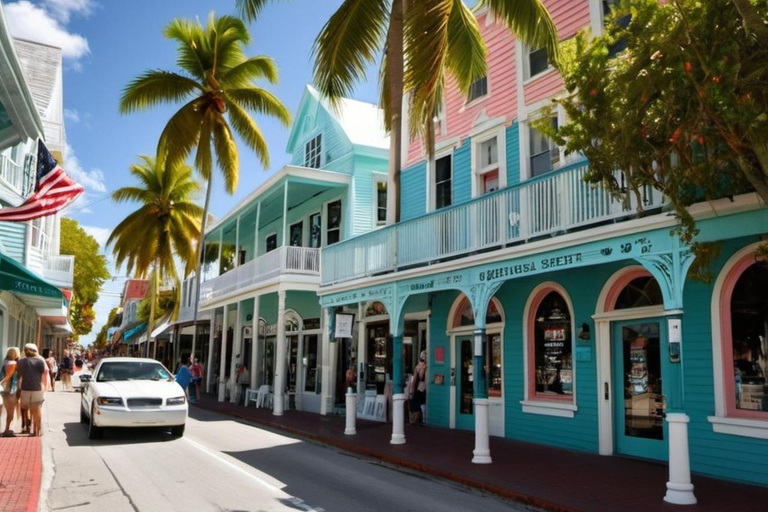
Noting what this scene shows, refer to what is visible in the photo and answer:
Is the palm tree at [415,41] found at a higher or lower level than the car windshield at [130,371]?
higher

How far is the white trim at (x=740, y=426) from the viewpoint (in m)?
8.84

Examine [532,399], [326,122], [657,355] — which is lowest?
[532,399]

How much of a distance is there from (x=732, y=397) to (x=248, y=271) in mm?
17081

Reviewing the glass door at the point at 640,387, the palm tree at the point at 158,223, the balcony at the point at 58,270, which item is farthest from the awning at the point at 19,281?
the palm tree at the point at 158,223

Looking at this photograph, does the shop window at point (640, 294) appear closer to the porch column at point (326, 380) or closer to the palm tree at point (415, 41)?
the palm tree at point (415, 41)

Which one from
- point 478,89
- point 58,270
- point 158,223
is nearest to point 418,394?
point 478,89

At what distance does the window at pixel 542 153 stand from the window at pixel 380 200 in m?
8.24

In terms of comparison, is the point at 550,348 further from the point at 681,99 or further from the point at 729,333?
the point at 681,99

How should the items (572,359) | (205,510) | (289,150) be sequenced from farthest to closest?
1. (289,150)
2. (572,359)
3. (205,510)

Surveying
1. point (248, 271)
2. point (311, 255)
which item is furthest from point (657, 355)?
point (248, 271)

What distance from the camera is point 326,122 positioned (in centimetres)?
2438

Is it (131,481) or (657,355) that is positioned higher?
(657,355)

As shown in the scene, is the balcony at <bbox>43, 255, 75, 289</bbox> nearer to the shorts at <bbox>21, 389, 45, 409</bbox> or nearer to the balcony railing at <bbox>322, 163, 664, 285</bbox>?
the shorts at <bbox>21, 389, 45, 409</bbox>

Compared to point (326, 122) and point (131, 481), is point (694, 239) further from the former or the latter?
point (326, 122)
